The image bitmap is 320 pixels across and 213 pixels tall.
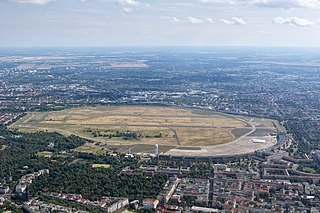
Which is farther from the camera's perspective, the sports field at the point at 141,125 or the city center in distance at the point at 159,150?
the sports field at the point at 141,125

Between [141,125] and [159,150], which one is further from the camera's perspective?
[141,125]

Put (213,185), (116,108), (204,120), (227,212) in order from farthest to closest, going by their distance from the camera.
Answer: (116,108) < (204,120) < (213,185) < (227,212)

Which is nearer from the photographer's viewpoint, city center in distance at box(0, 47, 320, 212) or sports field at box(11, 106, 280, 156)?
city center in distance at box(0, 47, 320, 212)

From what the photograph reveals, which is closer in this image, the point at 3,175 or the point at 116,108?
the point at 3,175

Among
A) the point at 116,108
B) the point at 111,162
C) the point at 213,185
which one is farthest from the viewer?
the point at 116,108

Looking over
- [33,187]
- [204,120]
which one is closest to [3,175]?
[33,187]

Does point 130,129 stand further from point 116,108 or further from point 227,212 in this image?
point 227,212

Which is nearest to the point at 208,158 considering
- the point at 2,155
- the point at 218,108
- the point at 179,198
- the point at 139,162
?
the point at 139,162
